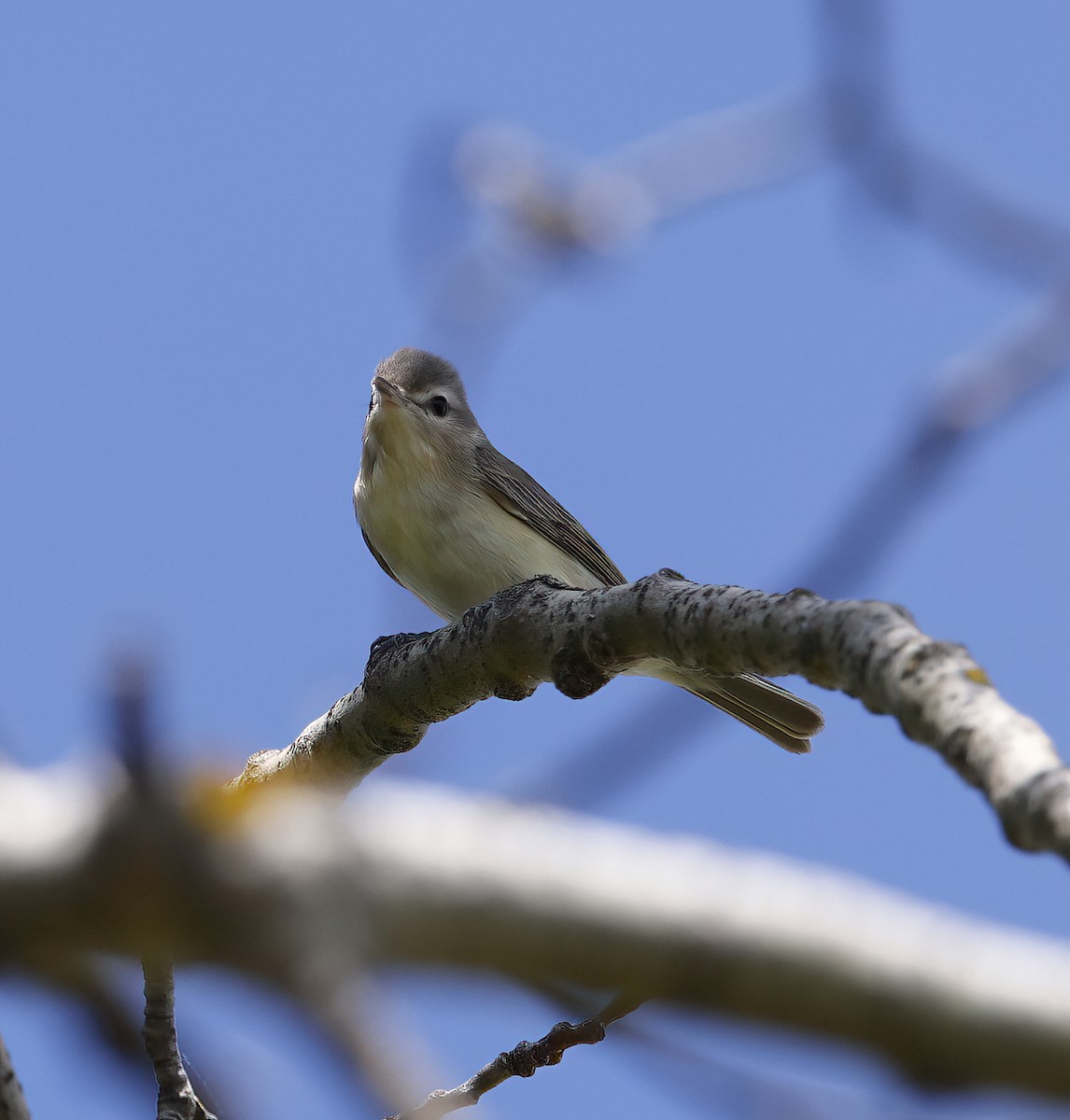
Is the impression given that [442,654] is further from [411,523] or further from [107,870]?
[107,870]

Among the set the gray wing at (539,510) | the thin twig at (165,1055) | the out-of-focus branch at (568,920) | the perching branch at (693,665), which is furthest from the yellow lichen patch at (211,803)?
the gray wing at (539,510)

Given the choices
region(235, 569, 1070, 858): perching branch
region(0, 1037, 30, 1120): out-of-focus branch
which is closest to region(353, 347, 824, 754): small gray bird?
region(235, 569, 1070, 858): perching branch

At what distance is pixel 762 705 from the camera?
649 cm

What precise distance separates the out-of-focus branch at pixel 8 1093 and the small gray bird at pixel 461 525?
3844 mm

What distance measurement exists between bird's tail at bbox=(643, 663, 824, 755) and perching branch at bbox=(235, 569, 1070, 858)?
1714 mm

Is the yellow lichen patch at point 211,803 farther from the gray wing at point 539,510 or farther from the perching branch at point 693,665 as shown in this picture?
the gray wing at point 539,510

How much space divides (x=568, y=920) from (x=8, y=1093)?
2337 millimetres

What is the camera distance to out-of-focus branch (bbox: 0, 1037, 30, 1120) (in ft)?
9.83

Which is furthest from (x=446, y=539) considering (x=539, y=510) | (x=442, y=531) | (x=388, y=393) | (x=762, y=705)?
(x=762, y=705)

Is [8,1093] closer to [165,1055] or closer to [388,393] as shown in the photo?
[165,1055]

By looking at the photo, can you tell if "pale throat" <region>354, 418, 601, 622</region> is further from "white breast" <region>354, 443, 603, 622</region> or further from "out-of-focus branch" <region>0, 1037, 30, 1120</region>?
"out-of-focus branch" <region>0, 1037, 30, 1120</region>

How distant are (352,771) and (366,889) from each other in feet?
14.0

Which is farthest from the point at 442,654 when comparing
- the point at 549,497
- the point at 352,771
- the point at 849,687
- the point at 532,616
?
the point at 549,497

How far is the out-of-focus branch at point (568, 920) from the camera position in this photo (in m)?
1.09
